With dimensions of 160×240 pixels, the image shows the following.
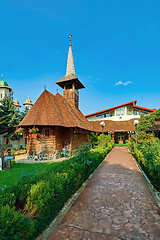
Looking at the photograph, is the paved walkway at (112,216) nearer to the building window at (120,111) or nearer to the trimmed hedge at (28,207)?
the trimmed hedge at (28,207)

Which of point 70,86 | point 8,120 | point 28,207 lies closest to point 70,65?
point 70,86

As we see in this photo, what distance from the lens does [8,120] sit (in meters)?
19.5

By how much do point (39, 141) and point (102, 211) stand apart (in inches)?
382

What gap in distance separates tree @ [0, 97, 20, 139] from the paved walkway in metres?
18.2

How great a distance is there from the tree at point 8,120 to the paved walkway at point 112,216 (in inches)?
715

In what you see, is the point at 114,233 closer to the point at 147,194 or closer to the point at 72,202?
the point at 72,202

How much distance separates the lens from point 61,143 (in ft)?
44.2

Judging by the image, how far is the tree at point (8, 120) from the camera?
18800mm

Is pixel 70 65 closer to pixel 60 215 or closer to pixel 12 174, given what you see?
pixel 12 174

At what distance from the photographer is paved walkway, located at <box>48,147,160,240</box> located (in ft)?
8.88

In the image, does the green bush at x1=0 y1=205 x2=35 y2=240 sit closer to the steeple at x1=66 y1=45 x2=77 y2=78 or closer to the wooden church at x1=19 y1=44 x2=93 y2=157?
the wooden church at x1=19 y1=44 x2=93 y2=157

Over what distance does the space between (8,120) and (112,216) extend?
813 inches

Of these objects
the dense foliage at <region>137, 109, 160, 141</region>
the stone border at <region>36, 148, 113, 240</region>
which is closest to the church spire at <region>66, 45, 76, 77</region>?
the dense foliage at <region>137, 109, 160, 141</region>

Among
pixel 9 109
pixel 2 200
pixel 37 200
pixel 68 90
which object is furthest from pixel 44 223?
pixel 9 109
